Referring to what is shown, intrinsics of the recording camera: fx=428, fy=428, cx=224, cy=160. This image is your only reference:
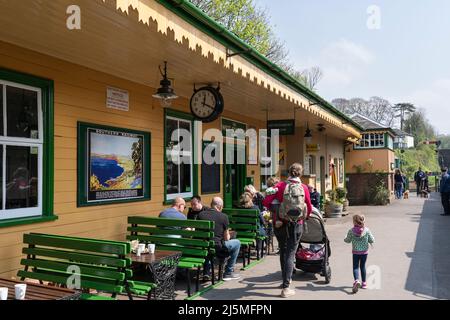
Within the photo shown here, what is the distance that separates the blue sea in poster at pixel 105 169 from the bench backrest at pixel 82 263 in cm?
158

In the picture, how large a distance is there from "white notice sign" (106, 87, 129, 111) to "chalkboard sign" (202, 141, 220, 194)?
107 inches

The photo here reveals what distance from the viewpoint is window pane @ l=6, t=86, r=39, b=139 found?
16.5 feet

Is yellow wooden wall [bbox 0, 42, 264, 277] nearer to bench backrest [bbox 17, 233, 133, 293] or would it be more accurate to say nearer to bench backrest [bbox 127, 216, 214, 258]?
bench backrest [bbox 17, 233, 133, 293]

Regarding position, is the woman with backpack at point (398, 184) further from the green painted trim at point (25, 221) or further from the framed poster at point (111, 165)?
the green painted trim at point (25, 221)

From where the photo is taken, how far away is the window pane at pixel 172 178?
8008mm

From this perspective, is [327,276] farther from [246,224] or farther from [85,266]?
[85,266]

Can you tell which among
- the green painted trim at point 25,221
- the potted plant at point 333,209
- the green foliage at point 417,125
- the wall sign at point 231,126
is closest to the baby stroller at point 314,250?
the green painted trim at point 25,221

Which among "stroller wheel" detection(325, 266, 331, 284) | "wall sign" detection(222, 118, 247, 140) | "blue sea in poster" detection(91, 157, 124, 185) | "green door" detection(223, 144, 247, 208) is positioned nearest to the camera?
"stroller wheel" detection(325, 266, 331, 284)

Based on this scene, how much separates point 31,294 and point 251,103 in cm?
714

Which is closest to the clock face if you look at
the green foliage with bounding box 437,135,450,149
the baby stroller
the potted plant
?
the baby stroller

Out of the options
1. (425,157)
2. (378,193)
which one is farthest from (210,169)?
(425,157)
